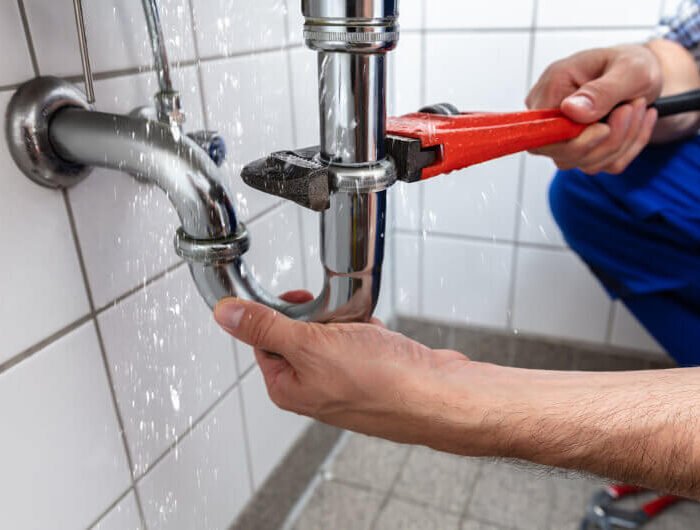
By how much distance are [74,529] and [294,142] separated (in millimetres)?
413

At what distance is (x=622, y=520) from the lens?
2.60ft

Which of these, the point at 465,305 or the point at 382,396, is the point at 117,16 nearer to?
the point at 382,396

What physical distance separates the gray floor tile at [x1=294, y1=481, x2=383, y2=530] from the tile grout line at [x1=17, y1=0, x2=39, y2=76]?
663 millimetres

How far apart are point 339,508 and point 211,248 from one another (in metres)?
0.58

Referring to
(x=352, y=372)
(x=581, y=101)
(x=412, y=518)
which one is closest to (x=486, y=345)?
(x=412, y=518)

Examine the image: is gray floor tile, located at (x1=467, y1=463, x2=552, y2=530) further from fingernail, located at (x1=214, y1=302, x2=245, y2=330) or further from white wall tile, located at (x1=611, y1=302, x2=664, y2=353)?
fingernail, located at (x1=214, y1=302, x2=245, y2=330)

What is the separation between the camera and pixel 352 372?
0.40 meters

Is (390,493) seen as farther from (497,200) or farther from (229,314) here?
(229,314)

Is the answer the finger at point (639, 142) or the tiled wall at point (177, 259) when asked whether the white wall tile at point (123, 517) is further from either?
the finger at point (639, 142)

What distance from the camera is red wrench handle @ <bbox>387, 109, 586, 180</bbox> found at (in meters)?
0.38

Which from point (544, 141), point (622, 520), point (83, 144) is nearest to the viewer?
point (83, 144)

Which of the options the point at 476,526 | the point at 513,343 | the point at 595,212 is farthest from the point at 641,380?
the point at 513,343

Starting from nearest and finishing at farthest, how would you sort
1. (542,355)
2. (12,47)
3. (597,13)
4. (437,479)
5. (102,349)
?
(12,47) < (102,349) < (597,13) < (437,479) < (542,355)

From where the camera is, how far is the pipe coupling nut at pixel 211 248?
1.24ft
